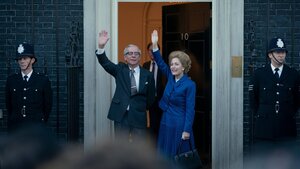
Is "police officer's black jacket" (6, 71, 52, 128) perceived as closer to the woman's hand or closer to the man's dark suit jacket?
the man's dark suit jacket

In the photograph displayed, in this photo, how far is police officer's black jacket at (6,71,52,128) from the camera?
8.28 metres

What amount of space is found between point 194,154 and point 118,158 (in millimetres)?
5715

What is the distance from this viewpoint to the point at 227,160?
9.61 metres

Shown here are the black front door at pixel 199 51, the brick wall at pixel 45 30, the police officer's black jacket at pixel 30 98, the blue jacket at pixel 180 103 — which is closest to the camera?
the blue jacket at pixel 180 103

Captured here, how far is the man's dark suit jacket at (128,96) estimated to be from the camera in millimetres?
8305

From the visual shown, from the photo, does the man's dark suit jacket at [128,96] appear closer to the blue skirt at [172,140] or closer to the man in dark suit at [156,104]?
the blue skirt at [172,140]

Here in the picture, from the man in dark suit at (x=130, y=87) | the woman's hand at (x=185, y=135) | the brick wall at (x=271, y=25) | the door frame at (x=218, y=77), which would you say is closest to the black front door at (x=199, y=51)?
the door frame at (x=218, y=77)

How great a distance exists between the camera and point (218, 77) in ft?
31.3

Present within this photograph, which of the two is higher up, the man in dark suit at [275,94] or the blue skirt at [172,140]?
the man in dark suit at [275,94]

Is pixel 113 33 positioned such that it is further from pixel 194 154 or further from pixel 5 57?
pixel 194 154

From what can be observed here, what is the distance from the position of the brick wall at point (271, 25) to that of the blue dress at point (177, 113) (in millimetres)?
1529

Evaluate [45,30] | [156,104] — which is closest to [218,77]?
[156,104]

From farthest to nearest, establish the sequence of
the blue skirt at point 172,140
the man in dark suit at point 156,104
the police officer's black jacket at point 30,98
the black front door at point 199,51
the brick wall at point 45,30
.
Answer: the black front door at point 199,51, the man in dark suit at point 156,104, the brick wall at point 45,30, the police officer's black jacket at point 30,98, the blue skirt at point 172,140

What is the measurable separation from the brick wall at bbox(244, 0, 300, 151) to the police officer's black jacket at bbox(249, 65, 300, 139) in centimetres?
106
